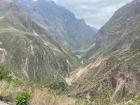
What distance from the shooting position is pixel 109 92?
25.5 meters

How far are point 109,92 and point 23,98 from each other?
6.85 metres

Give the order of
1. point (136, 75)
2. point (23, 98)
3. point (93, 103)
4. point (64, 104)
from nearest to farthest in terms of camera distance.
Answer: point (23, 98) < point (93, 103) < point (64, 104) < point (136, 75)

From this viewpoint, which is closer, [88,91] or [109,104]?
[109,104]

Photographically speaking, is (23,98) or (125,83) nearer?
(23,98)

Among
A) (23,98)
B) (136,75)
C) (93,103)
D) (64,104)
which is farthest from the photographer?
(136,75)

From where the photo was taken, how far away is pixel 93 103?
78.8ft

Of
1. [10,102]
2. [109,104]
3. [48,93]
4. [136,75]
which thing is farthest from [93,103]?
[136,75]

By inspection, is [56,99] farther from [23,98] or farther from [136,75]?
[136,75]

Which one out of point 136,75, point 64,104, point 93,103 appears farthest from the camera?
point 136,75

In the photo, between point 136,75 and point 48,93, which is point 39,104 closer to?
point 48,93

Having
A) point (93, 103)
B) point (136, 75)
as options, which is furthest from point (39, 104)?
point (136, 75)

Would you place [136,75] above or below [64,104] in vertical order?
above

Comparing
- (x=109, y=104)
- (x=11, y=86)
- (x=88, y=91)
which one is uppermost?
(x=88, y=91)

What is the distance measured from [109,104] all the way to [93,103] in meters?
1.18
